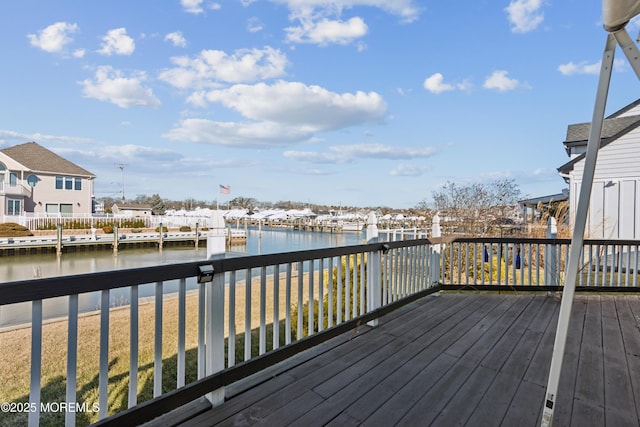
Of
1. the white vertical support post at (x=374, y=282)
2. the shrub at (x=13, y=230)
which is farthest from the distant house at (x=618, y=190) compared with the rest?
the shrub at (x=13, y=230)

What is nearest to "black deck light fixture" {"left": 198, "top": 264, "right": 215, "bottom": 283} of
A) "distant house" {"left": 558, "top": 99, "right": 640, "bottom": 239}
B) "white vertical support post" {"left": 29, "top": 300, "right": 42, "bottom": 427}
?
"white vertical support post" {"left": 29, "top": 300, "right": 42, "bottom": 427}

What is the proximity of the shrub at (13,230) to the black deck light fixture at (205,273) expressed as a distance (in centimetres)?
2563

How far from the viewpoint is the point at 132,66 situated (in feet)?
44.7

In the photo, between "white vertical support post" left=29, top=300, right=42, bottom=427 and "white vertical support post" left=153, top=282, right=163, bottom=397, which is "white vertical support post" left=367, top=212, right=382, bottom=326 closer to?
"white vertical support post" left=153, top=282, right=163, bottom=397

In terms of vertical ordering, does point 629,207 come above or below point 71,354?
above

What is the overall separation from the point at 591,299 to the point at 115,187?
60062mm

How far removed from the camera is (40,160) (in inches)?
966

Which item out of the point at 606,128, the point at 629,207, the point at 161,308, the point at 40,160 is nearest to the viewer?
the point at 161,308

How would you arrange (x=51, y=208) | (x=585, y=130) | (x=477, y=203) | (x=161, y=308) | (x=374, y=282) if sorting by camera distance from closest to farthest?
1. (x=161, y=308)
2. (x=374, y=282)
3. (x=477, y=203)
4. (x=585, y=130)
5. (x=51, y=208)

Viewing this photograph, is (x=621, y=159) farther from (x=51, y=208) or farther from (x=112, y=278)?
(x=51, y=208)

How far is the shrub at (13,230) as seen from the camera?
1992cm

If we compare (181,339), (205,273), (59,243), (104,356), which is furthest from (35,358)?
(59,243)

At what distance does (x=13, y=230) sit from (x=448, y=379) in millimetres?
26839

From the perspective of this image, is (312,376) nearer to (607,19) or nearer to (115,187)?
(607,19)
